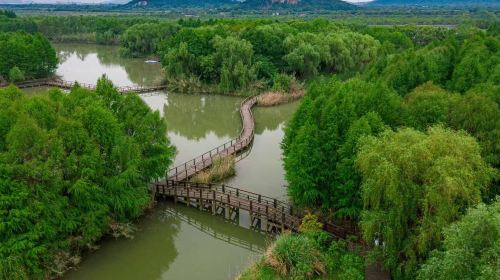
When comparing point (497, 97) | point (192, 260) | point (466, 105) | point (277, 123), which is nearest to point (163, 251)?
point (192, 260)

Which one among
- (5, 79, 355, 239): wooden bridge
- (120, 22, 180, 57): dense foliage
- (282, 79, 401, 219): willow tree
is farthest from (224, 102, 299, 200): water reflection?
(120, 22, 180, 57): dense foliage

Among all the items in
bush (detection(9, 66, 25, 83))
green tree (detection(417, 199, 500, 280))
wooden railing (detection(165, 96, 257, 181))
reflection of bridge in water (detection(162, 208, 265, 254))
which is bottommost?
reflection of bridge in water (detection(162, 208, 265, 254))

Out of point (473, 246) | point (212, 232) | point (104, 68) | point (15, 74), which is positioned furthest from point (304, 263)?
point (104, 68)

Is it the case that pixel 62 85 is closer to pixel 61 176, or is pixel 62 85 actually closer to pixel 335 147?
pixel 61 176

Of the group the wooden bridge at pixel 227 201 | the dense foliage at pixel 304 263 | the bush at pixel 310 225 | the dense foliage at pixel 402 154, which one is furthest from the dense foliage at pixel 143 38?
the dense foliage at pixel 304 263

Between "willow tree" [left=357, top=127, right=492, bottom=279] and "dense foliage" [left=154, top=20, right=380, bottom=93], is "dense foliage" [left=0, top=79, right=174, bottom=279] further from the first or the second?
"dense foliage" [left=154, top=20, right=380, bottom=93]

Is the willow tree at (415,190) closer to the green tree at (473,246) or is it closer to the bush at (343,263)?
the bush at (343,263)
